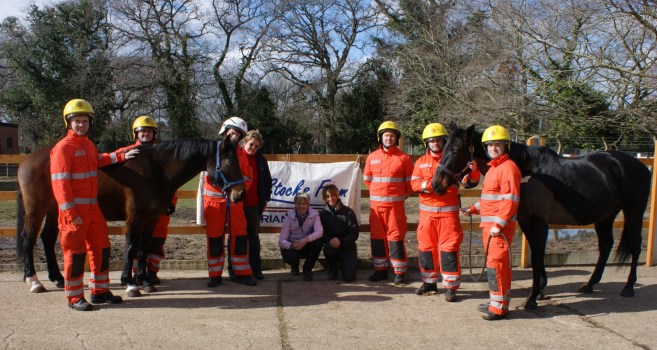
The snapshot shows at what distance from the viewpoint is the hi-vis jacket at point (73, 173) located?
4219mm

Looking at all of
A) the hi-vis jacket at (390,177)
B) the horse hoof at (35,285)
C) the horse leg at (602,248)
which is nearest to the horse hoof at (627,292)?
the horse leg at (602,248)

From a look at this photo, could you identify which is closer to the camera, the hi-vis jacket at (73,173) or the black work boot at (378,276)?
the hi-vis jacket at (73,173)

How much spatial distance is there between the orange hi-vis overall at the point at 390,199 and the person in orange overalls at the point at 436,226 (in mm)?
314

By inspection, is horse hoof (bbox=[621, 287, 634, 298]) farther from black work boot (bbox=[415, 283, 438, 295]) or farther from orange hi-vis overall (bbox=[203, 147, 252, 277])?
orange hi-vis overall (bbox=[203, 147, 252, 277])

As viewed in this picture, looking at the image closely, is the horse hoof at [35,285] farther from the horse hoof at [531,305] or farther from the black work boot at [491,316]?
the horse hoof at [531,305]

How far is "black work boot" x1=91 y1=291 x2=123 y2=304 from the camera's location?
4.60 metres

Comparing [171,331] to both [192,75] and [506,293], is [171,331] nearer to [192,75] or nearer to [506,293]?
[506,293]

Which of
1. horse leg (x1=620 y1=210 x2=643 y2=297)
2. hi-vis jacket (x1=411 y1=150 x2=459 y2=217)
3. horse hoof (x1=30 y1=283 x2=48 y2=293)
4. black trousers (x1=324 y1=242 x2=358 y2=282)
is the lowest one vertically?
horse hoof (x1=30 y1=283 x2=48 y2=293)

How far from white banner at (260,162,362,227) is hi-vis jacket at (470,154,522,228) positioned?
2.09 m

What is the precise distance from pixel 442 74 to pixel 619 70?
425 inches

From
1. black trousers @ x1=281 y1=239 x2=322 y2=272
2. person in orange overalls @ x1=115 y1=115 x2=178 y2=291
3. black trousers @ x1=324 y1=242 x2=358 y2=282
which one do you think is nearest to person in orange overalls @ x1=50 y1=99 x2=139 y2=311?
person in orange overalls @ x1=115 y1=115 x2=178 y2=291

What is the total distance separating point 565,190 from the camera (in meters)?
4.93

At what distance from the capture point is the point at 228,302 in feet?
15.7

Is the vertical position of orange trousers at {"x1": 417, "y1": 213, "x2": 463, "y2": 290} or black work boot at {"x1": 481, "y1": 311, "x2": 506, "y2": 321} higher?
orange trousers at {"x1": 417, "y1": 213, "x2": 463, "y2": 290}
